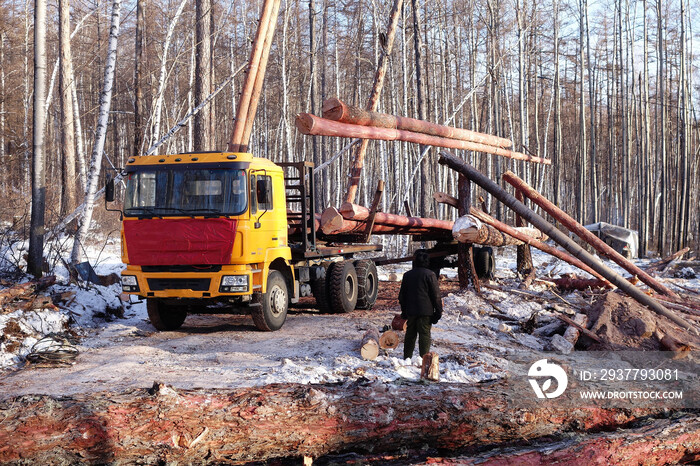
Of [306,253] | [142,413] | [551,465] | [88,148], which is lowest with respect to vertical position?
[551,465]

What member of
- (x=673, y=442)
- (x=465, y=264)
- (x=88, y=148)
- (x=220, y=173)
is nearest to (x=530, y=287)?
(x=465, y=264)

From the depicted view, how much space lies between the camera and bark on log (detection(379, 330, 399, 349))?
7.61m

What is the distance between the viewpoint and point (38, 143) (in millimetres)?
11219

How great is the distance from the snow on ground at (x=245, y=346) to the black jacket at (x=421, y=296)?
55 cm

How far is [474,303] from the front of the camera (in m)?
11.3

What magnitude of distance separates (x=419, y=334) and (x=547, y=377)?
1.68 m

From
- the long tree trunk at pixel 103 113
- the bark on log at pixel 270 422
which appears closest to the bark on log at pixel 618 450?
the bark on log at pixel 270 422

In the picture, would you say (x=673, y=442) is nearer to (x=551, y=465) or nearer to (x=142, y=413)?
(x=551, y=465)

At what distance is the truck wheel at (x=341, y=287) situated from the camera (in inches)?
444

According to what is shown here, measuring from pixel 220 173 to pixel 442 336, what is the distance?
3.93 metres

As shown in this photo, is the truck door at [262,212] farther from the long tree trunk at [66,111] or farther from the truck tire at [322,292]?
the long tree trunk at [66,111]

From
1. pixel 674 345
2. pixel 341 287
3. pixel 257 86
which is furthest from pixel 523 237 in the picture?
pixel 257 86

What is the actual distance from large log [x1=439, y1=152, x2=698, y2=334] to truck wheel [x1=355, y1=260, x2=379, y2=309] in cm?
260

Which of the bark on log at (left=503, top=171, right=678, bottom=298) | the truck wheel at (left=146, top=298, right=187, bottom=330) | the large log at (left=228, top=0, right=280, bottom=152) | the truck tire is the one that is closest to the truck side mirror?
the truck wheel at (left=146, top=298, right=187, bottom=330)
